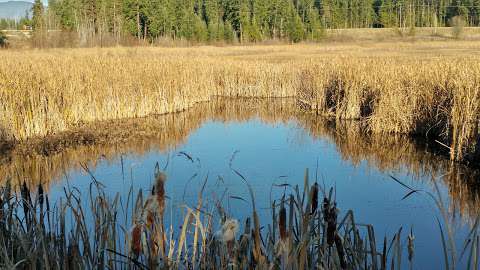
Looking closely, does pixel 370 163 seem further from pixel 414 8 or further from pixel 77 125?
pixel 414 8

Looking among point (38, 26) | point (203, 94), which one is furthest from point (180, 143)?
point (38, 26)

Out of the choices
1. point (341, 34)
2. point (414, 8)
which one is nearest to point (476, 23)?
point (414, 8)

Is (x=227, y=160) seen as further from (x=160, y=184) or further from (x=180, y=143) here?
(x=160, y=184)

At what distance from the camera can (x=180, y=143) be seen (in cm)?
938

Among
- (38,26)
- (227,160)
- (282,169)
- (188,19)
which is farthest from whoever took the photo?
(188,19)

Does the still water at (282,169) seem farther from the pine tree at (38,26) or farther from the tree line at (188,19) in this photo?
the tree line at (188,19)

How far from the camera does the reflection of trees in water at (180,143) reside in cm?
686

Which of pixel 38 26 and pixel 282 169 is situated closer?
pixel 282 169

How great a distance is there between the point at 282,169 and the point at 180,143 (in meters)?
2.68

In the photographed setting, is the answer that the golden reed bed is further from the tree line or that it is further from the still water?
the tree line

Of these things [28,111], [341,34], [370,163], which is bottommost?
[370,163]

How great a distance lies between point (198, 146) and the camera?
9.12m

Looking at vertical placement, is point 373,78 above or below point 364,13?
below

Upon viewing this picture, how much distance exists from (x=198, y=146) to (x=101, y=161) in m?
1.94
